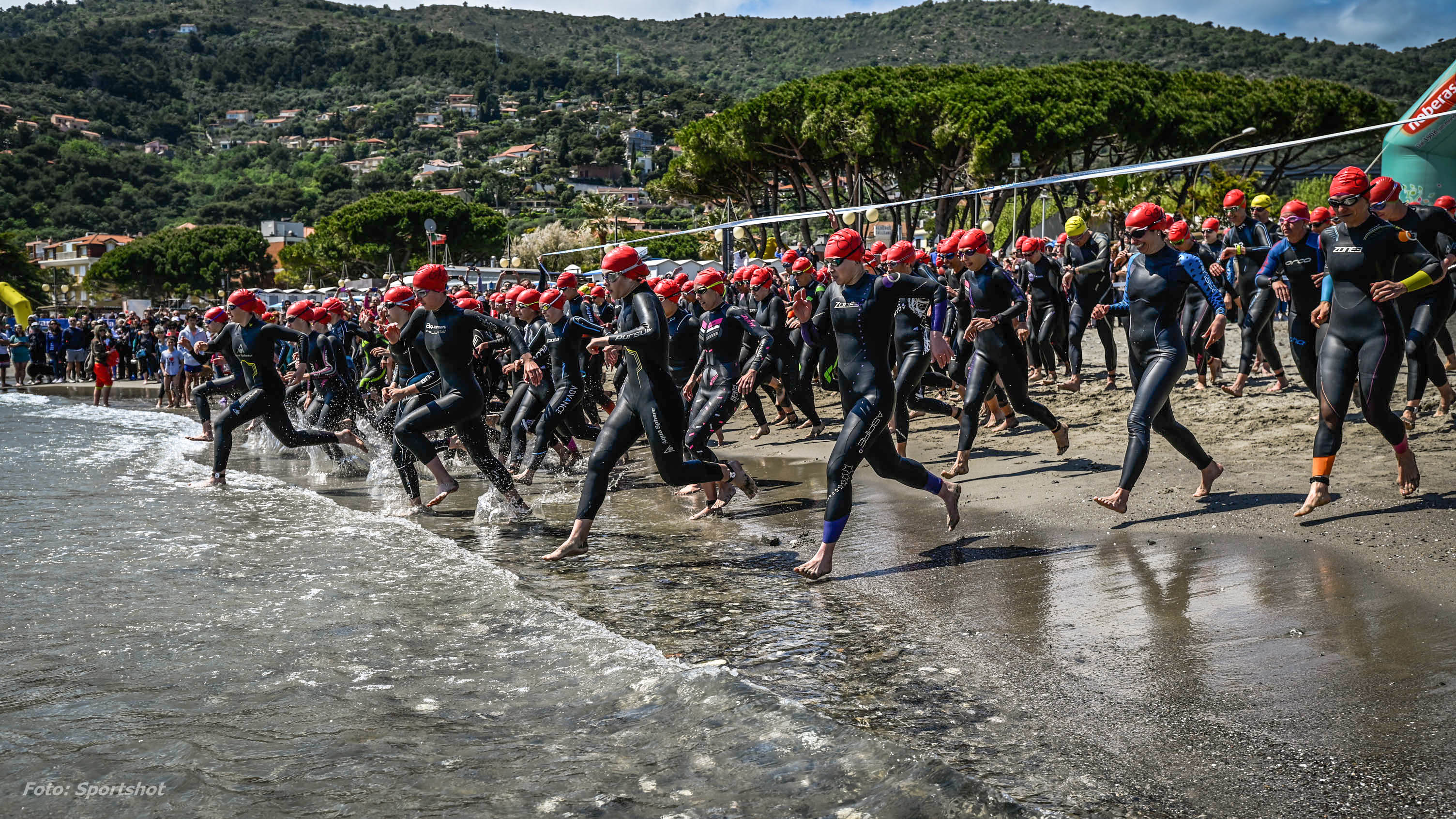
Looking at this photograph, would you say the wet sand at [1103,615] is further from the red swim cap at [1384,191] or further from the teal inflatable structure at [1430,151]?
the teal inflatable structure at [1430,151]

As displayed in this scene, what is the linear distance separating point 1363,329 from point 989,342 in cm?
303

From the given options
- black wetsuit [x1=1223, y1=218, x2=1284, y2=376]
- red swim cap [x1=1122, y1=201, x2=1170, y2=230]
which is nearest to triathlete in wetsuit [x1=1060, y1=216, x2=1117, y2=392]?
black wetsuit [x1=1223, y1=218, x2=1284, y2=376]

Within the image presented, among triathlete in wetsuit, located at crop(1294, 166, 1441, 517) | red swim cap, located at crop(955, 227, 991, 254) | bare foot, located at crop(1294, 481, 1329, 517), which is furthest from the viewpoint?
red swim cap, located at crop(955, 227, 991, 254)

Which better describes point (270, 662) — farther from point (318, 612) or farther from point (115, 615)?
point (115, 615)

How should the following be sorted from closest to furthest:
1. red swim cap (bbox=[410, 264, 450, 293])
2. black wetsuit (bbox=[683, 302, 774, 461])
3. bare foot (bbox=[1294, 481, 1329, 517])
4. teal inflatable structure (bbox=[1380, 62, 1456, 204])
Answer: bare foot (bbox=[1294, 481, 1329, 517]), red swim cap (bbox=[410, 264, 450, 293]), black wetsuit (bbox=[683, 302, 774, 461]), teal inflatable structure (bbox=[1380, 62, 1456, 204])

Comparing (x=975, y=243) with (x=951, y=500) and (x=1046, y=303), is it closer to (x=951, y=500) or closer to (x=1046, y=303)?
(x=951, y=500)

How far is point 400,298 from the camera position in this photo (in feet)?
30.4

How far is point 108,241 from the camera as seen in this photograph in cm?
13025

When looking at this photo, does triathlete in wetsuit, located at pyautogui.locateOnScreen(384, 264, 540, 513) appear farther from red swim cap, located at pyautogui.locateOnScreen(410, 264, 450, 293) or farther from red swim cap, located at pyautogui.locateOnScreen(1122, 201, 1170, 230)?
red swim cap, located at pyautogui.locateOnScreen(1122, 201, 1170, 230)

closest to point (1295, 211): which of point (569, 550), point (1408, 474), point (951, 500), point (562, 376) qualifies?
point (1408, 474)

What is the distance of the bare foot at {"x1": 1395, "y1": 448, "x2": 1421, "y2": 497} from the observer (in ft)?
23.5

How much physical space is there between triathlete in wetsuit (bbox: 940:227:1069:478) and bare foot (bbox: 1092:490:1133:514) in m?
2.17

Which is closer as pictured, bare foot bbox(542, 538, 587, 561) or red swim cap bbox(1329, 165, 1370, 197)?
red swim cap bbox(1329, 165, 1370, 197)

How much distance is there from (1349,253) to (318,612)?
6.41 metres
